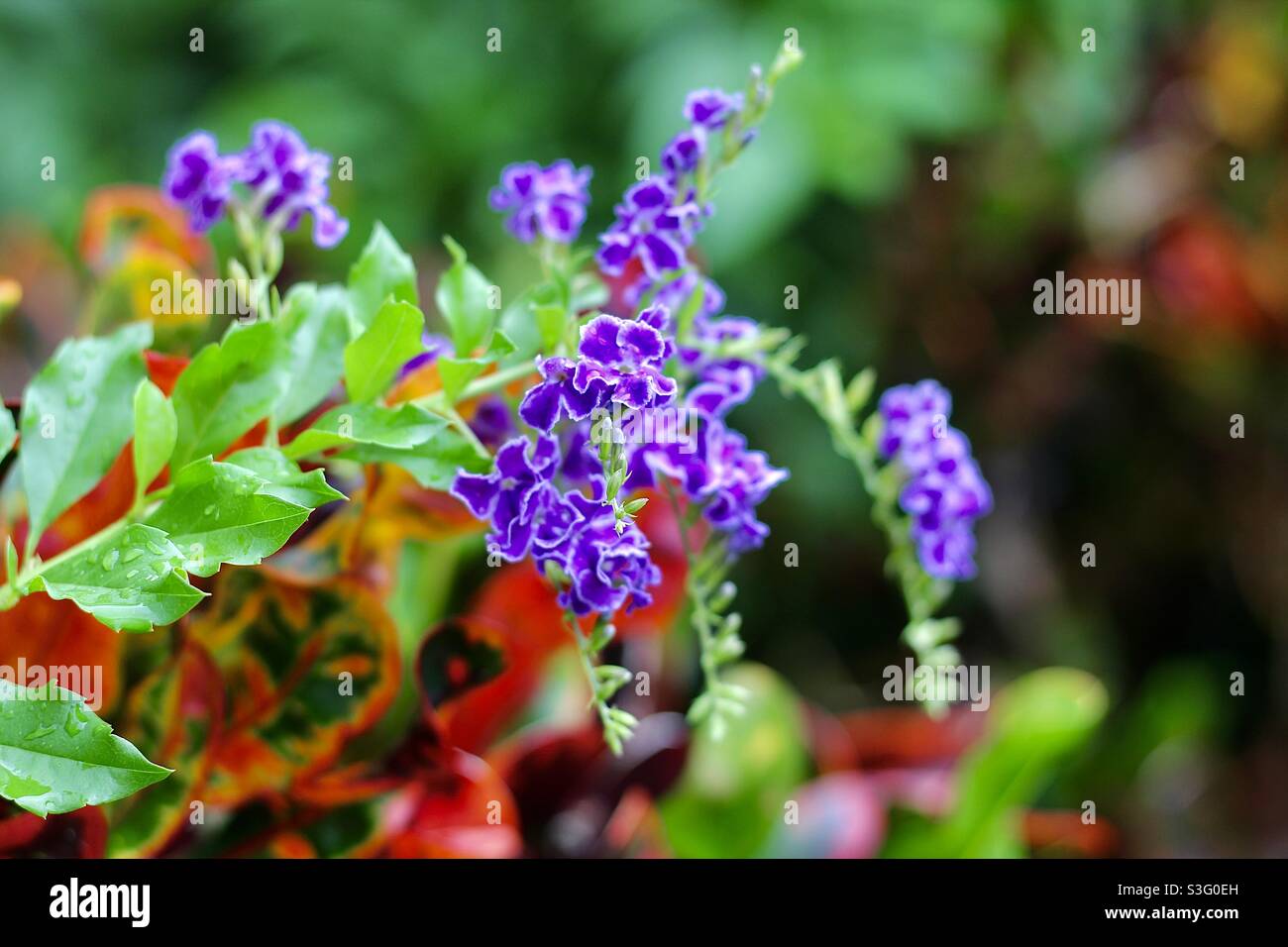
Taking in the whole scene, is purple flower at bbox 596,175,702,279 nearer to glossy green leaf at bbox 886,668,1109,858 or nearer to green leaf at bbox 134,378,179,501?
green leaf at bbox 134,378,179,501

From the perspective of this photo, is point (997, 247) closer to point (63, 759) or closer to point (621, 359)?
point (621, 359)

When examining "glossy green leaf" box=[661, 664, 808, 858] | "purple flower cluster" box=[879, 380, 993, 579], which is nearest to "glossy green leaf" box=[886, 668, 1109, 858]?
"glossy green leaf" box=[661, 664, 808, 858]

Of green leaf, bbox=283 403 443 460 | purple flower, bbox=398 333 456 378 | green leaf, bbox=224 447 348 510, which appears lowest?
green leaf, bbox=224 447 348 510

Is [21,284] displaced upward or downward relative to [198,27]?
downward

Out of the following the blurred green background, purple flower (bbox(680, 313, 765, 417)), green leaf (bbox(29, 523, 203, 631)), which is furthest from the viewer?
the blurred green background

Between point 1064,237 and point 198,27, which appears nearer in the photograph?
point 1064,237

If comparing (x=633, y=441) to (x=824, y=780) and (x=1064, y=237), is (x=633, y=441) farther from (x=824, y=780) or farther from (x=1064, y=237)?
(x=1064, y=237)
